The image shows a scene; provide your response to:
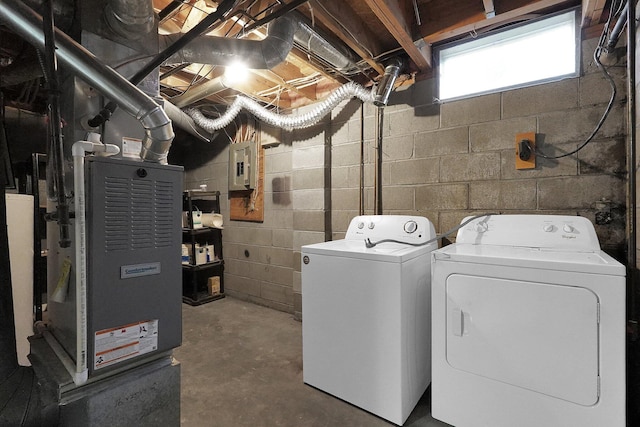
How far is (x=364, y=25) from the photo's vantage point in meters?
1.99

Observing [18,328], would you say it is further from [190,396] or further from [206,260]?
[206,260]

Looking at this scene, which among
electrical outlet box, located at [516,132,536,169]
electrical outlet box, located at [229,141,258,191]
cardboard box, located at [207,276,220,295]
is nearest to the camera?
→ electrical outlet box, located at [516,132,536,169]

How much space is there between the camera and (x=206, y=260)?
3562 mm

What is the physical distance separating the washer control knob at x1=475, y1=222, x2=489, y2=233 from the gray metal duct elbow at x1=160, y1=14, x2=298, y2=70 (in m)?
1.54

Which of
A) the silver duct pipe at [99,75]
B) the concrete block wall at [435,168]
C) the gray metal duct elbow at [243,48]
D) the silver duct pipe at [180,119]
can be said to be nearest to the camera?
the silver duct pipe at [99,75]

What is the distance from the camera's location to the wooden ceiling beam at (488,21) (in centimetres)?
169

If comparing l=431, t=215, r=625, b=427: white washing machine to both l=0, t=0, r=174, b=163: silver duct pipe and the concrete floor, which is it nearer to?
the concrete floor

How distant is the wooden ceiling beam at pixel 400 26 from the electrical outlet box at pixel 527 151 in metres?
0.86

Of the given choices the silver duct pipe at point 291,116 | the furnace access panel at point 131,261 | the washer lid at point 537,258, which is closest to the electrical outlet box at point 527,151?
the washer lid at point 537,258

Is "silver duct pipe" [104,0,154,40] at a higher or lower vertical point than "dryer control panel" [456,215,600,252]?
higher

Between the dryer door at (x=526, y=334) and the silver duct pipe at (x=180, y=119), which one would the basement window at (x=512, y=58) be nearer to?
the dryer door at (x=526, y=334)

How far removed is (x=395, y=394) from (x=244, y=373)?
1.01 metres

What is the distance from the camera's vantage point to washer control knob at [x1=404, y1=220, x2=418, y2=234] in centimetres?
199

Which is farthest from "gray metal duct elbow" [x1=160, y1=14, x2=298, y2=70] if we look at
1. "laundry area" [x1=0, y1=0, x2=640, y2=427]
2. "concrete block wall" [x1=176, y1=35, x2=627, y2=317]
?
"concrete block wall" [x1=176, y1=35, x2=627, y2=317]
